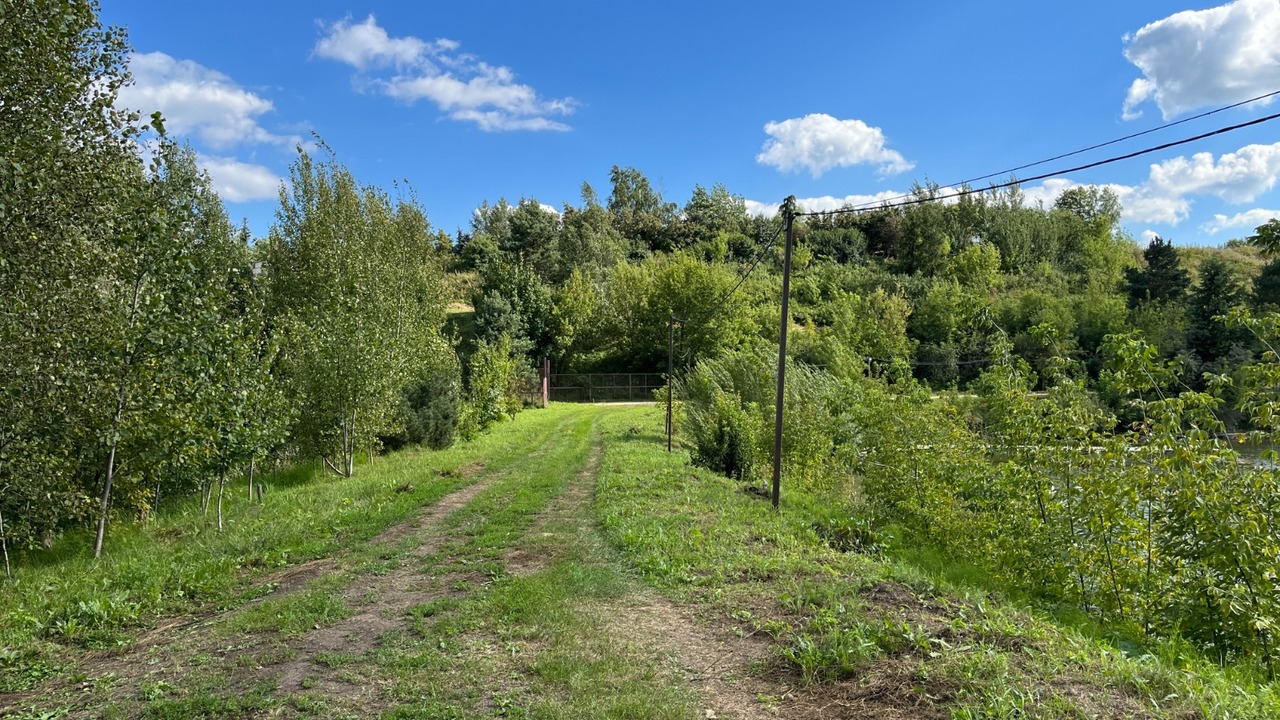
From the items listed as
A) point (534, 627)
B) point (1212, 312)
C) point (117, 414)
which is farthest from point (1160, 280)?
point (117, 414)

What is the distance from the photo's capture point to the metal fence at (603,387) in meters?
47.2

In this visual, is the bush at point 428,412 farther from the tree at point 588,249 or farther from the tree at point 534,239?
the tree at point 534,239

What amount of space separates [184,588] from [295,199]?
27713 millimetres

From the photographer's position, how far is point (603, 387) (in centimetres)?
4788

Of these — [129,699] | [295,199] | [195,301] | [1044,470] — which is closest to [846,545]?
[1044,470]

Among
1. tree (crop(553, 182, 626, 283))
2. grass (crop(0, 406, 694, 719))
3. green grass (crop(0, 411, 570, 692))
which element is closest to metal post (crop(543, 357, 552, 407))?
tree (crop(553, 182, 626, 283))

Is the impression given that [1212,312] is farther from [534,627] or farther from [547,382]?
[534,627]

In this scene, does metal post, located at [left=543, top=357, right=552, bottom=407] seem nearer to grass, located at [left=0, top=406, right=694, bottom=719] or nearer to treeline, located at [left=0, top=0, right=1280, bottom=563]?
treeline, located at [left=0, top=0, right=1280, bottom=563]

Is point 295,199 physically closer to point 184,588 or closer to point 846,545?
point 184,588

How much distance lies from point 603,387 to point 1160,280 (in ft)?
144

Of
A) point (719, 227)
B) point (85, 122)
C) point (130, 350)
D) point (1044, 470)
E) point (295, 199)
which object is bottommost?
point (1044, 470)

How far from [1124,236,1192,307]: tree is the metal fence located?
3774 centimetres

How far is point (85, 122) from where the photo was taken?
7336mm

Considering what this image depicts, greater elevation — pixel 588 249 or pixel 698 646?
pixel 588 249
